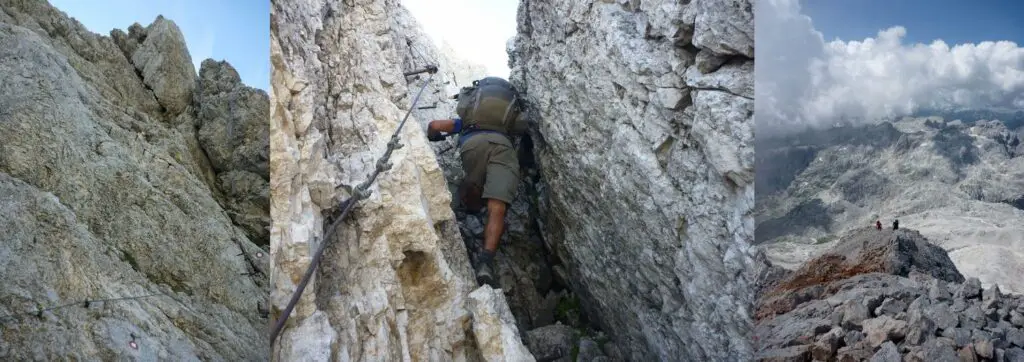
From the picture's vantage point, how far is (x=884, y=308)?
300cm

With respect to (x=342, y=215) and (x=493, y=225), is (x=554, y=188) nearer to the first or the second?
(x=493, y=225)

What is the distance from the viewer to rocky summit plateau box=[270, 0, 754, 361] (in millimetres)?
3406

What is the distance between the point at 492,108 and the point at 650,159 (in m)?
1.94

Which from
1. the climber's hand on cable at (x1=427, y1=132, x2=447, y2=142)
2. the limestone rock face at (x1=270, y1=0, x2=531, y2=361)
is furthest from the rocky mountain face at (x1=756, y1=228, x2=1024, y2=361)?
the climber's hand on cable at (x1=427, y1=132, x2=447, y2=142)

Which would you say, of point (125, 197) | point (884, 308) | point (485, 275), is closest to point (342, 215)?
point (125, 197)

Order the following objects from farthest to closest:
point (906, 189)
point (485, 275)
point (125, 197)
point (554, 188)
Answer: point (554, 188)
point (485, 275)
point (906, 189)
point (125, 197)

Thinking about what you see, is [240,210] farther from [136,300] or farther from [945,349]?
Result: [945,349]

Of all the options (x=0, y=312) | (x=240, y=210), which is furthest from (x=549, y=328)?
(x=0, y=312)

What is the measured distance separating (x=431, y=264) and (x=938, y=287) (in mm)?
2947

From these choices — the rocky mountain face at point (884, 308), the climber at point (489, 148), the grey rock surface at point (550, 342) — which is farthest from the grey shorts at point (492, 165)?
the rocky mountain face at point (884, 308)

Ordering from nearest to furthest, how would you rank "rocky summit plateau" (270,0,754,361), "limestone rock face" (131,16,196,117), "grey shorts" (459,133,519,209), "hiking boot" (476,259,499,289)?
"limestone rock face" (131,16,196,117), "rocky summit plateau" (270,0,754,361), "hiking boot" (476,259,499,289), "grey shorts" (459,133,519,209)

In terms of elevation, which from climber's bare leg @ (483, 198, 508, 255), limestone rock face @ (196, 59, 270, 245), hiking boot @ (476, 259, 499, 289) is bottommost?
hiking boot @ (476, 259, 499, 289)

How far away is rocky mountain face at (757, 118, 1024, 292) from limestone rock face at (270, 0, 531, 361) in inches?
76.2

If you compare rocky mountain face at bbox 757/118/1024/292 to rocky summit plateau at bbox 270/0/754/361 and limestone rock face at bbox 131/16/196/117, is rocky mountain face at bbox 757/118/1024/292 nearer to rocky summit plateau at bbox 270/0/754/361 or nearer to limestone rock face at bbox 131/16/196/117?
rocky summit plateau at bbox 270/0/754/361
